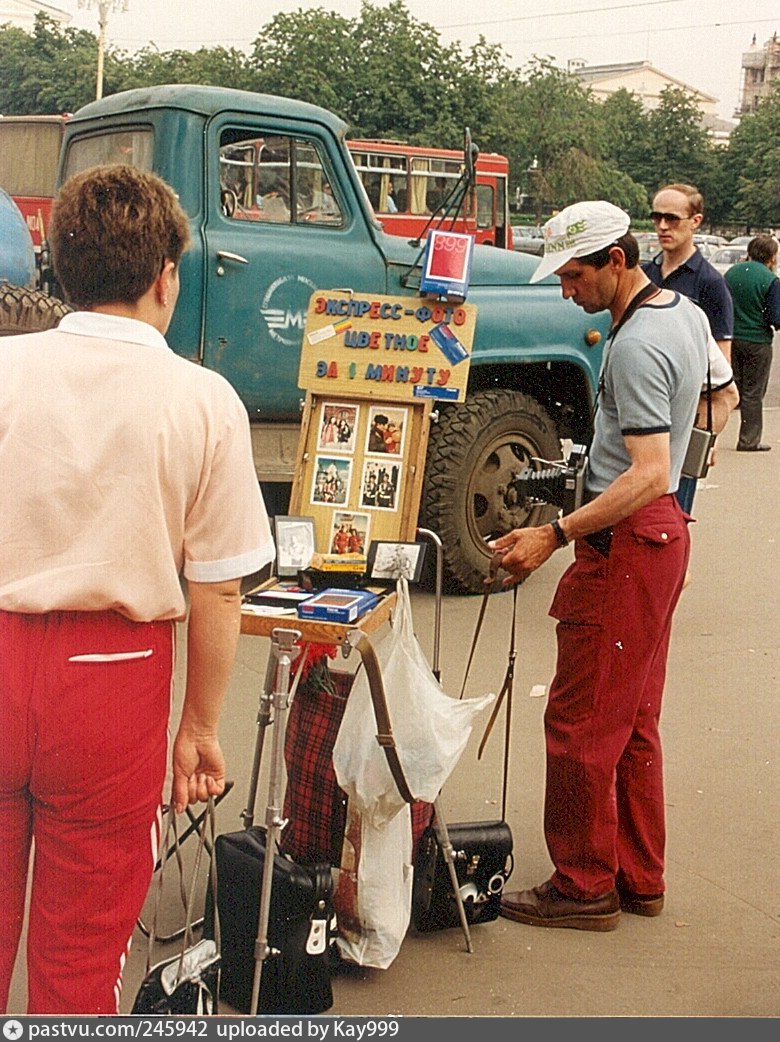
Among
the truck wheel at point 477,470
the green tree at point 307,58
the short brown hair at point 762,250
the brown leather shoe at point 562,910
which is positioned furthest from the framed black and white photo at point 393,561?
the short brown hair at point 762,250

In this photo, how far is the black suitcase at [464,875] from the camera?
3018mm

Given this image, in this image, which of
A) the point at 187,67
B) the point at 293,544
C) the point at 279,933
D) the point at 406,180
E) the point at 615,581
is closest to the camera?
the point at 279,933

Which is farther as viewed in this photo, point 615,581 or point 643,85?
point 643,85

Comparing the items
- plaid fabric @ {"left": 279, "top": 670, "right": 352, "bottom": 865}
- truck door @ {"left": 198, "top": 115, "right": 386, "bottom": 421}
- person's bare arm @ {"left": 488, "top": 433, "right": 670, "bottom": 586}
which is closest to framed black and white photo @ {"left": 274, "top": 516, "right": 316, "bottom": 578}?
plaid fabric @ {"left": 279, "top": 670, "right": 352, "bottom": 865}

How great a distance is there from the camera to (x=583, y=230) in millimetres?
2838

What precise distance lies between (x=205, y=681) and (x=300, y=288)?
11.2ft

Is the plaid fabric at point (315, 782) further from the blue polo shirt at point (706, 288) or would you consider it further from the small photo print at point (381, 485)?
the blue polo shirt at point (706, 288)

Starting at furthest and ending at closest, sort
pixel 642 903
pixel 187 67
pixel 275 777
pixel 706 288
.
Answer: pixel 706 288 → pixel 187 67 → pixel 642 903 → pixel 275 777

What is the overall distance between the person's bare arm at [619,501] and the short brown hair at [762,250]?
19.4ft

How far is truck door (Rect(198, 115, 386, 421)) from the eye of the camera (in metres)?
4.97

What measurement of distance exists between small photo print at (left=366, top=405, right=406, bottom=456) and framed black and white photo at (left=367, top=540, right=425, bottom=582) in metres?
0.45

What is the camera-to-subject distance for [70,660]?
1892 mm

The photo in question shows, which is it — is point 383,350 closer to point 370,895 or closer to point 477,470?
point 370,895

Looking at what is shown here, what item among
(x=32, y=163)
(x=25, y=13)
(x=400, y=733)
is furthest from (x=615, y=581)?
(x=32, y=163)
